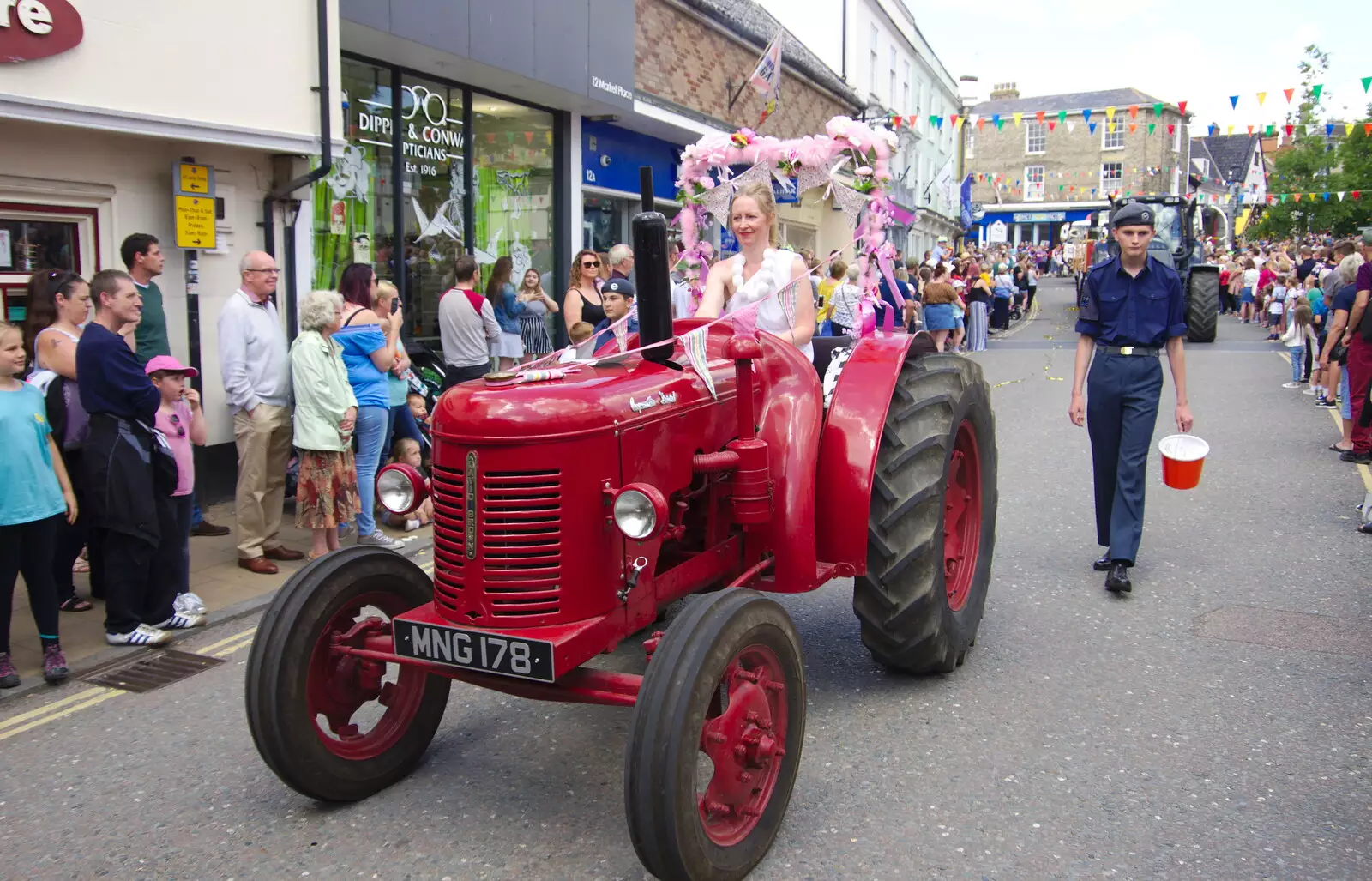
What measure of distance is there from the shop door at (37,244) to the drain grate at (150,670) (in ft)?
10.1

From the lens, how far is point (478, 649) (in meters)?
3.15

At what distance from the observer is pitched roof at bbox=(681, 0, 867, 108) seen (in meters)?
17.1

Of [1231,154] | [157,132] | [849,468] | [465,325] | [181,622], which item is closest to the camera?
[849,468]

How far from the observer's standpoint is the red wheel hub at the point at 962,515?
204 inches

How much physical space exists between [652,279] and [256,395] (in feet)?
13.2

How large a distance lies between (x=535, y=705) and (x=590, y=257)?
19.6 feet

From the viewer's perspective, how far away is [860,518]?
163 inches

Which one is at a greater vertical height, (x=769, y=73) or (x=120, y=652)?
(x=769, y=73)

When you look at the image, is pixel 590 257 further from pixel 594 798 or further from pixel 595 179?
pixel 594 798

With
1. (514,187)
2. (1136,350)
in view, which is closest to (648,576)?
(1136,350)

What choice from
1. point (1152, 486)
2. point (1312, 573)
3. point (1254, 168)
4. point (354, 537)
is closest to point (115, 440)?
point (354, 537)

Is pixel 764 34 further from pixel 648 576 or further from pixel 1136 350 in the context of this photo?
pixel 648 576

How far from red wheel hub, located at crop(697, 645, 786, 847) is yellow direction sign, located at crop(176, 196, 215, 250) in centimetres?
641

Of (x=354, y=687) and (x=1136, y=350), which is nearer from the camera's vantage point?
(x=354, y=687)
